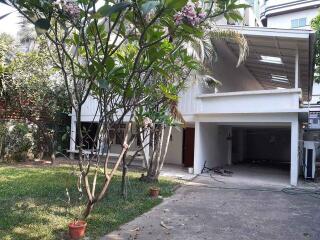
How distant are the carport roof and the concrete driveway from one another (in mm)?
4803

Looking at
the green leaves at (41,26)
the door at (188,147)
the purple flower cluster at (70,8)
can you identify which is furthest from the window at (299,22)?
the green leaves at (41,26)

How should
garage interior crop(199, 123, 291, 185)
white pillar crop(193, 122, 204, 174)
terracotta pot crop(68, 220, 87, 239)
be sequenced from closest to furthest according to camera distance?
terracotta pot crop(68, 220, 87, 239) → white pillar crop(193, 122, 204, 174) → garage interior crop(199, 123, 291, 185)

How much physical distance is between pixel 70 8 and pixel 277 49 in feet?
34.1

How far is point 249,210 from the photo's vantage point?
7652 millimetres

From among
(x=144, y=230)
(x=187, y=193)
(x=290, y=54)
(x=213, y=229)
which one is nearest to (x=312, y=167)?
(x=290, y=54)

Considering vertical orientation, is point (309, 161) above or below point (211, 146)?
below

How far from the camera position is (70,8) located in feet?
11.6

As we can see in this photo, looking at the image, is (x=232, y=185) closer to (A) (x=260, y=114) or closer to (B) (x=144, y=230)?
(A) (x=260, y=114)

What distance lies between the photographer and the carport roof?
1074cm

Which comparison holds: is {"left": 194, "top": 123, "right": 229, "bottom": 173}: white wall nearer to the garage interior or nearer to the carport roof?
the garage interior

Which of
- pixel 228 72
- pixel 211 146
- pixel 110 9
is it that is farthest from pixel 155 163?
pixel 110 9

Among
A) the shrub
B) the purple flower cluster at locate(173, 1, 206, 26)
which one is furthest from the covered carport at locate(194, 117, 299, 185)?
the purple flower cluster at locate(173, 1, 206, 26)

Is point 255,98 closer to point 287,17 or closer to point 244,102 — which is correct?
point 244,102

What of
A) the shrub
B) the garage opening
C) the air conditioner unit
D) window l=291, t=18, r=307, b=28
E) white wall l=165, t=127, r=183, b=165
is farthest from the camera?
window l=291, t=18, r=307, b=28
